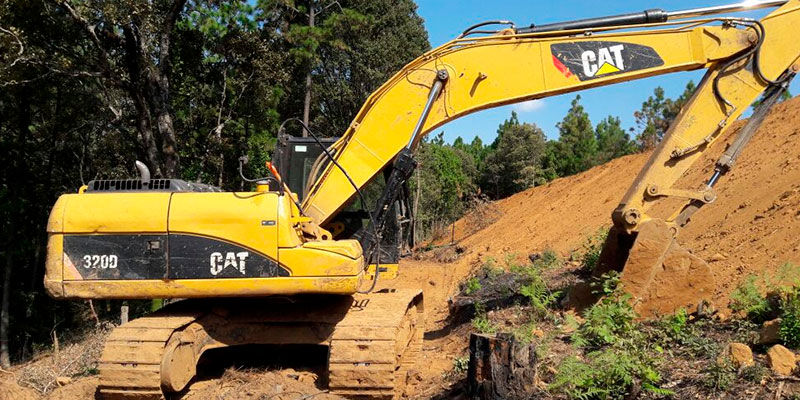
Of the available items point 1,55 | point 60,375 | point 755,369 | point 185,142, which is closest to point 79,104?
point 185,142

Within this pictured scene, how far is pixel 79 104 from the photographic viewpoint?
17.5m

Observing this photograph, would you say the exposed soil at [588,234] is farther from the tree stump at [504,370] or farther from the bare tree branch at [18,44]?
the bare tree branch at [18,44]

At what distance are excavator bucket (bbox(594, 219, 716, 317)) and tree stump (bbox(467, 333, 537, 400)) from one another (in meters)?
2.31

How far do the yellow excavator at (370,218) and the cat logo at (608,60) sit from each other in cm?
1

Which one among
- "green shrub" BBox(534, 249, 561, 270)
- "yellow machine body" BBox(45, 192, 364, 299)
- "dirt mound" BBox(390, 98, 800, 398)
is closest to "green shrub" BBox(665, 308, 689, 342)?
"dirt mound" BBox(390, 98, 800, 398)

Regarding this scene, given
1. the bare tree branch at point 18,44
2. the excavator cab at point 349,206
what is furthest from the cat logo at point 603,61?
the bare tree branch at point 18,44

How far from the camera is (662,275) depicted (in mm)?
6590

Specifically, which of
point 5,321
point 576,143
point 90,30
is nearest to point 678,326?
point 90,30

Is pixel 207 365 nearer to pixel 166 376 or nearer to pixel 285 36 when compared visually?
pixel 166 376

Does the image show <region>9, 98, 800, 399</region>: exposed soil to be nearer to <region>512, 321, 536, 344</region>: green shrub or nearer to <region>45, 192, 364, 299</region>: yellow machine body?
<region>512, 321, 536, 344</region>: green shrub

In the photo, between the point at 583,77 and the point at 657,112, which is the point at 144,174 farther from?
the point at 657,112

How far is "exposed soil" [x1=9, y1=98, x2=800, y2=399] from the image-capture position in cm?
609

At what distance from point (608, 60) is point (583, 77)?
0.30 m

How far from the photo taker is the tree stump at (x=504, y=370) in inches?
183
